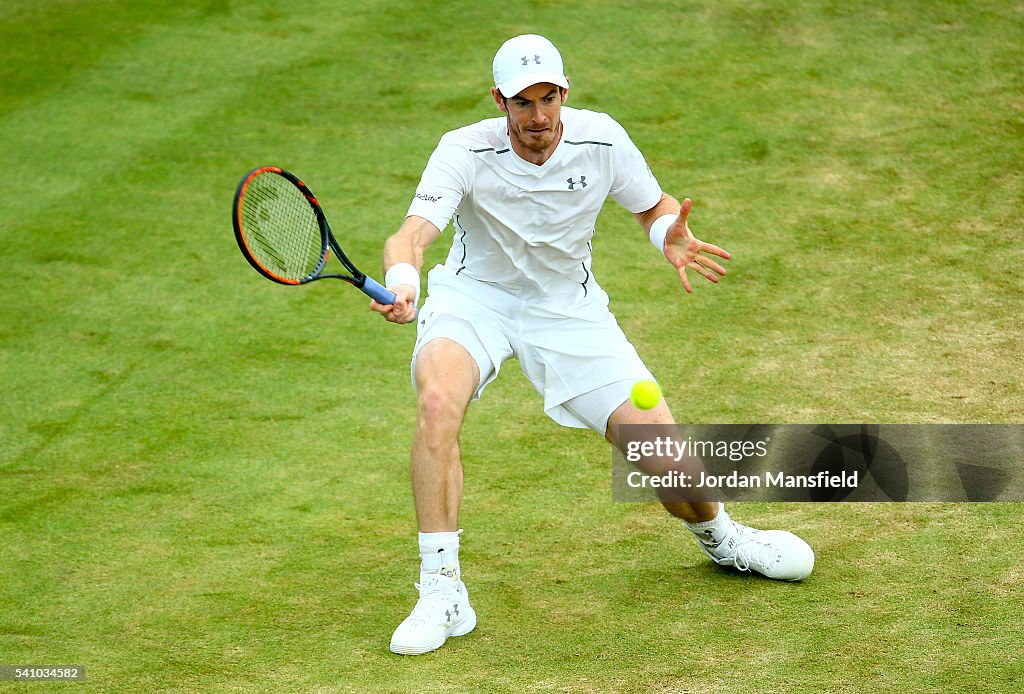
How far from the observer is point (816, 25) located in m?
10.2

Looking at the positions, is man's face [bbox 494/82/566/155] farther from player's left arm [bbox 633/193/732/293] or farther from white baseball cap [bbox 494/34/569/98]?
player's left arm [bbox 633/193/732/293]

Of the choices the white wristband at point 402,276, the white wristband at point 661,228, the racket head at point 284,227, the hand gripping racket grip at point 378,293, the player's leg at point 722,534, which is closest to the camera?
the hand gripping racket grip at point 378,293

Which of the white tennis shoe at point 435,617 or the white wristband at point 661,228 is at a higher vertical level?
the white wristband at point 661,228

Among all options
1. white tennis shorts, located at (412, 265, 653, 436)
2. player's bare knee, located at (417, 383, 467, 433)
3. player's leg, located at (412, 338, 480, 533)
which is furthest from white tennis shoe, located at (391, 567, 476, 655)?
white tennis shorts, located at (412, 265, 653, 436)

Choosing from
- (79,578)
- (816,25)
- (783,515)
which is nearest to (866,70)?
(816,25)

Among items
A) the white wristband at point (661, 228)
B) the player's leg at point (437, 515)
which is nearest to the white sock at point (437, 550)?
the player's leg at point (437, 515)

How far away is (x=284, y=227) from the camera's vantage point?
484 centimetres

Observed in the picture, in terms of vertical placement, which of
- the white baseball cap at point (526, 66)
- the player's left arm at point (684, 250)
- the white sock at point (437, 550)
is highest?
the white baseball cap at point (526, 66)

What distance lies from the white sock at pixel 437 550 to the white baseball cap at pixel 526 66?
62.7 inches

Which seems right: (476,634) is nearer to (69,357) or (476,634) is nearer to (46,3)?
(69,357)

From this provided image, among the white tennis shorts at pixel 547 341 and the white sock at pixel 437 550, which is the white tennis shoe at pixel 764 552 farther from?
the white sock at pixel 437 550

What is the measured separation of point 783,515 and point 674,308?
6.70 ft

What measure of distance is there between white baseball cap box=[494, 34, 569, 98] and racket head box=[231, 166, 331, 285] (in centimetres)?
82

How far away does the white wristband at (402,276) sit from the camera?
14.7 ft
